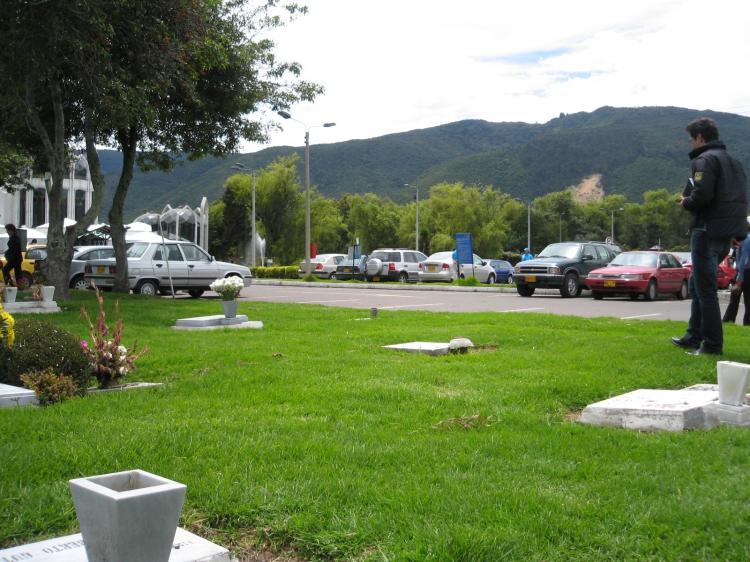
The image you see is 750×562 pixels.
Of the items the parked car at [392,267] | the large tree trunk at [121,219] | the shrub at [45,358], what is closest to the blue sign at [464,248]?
the parked car at [392,267]

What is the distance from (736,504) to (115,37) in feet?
47.2

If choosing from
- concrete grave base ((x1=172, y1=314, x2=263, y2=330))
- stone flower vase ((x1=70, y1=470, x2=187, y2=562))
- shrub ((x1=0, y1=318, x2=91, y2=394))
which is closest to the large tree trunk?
concrete grave base ((x1=172, y1=314, x2=263, y2=330))

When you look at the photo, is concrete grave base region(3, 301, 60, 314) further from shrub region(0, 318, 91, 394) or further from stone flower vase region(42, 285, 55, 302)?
shrub region(0, 318, 91, 394)

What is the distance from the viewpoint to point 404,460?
4285 mm

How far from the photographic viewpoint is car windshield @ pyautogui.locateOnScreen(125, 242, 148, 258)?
72.4ft

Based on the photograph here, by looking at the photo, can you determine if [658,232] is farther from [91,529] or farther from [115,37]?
[91,529]

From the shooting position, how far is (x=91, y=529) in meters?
2.63

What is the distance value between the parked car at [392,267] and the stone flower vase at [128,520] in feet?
116

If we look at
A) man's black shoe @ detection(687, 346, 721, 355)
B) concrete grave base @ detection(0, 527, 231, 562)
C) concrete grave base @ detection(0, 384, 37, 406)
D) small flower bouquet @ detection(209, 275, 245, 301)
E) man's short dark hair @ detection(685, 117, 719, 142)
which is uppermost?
man's short dark hair @ detection(685, 117, 719, 142)

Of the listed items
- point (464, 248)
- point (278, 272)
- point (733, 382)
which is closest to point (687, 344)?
point (733, 382)

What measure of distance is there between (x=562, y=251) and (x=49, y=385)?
20.5 meters

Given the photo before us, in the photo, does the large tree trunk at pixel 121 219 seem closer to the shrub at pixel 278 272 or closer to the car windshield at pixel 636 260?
the car windshield at pixel 636 260

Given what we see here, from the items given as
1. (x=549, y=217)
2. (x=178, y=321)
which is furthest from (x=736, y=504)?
(x=549, y=217)

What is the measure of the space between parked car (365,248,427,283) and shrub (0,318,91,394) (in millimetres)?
31369
